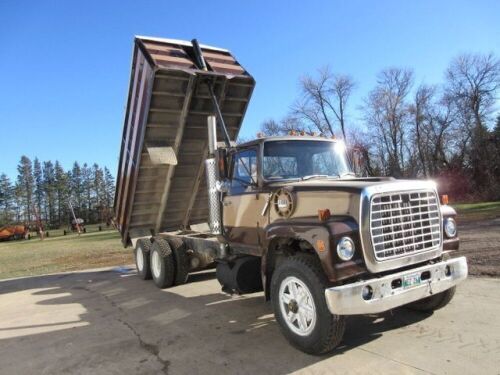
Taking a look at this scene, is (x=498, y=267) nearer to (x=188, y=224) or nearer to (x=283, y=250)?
(x=283, y=250)

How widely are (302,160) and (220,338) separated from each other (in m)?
2.43

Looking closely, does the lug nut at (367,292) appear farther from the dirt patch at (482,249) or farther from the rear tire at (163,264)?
the rear tire at (163,264)

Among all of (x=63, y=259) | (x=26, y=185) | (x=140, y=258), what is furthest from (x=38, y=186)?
(x=140, y=258)

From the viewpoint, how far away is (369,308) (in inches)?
159

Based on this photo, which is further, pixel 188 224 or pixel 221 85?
pixel 188 224

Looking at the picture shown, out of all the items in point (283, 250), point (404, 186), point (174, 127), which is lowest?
point (283, 250)

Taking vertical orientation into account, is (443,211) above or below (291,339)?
above

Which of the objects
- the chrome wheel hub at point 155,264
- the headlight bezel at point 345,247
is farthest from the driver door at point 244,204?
the chrome wheel hub at point 155,264

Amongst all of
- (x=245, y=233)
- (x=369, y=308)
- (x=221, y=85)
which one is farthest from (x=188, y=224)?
(x=369, y=308)

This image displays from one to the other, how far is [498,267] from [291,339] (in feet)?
16.7

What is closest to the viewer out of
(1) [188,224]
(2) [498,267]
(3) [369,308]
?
(3) [369,308]

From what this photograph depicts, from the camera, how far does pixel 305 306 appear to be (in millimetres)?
4461

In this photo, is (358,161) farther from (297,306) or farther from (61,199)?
(61,199)

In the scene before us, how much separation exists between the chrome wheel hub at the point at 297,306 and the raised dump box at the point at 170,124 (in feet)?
14.3
